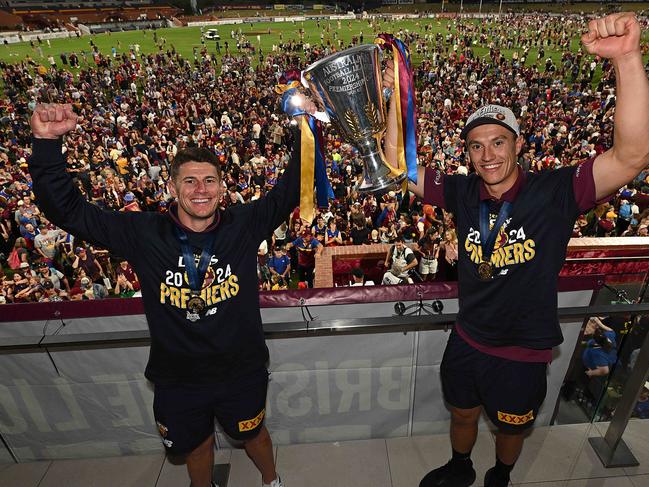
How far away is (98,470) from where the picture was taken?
294 centimetres

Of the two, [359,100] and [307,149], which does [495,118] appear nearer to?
[359,100]

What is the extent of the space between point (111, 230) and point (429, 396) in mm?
2386

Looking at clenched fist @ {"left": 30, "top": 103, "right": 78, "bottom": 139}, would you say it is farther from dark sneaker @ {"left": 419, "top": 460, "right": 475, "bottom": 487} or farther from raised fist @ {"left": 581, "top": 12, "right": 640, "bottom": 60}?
dark sneaker @ {"left": 419, "top": 460, "right": 475, "bottom": 487}

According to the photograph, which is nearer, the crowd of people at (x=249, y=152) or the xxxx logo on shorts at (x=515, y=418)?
the xxxx logo on shorts at (x=515, y=418)

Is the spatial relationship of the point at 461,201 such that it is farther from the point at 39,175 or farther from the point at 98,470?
the point at 98,470

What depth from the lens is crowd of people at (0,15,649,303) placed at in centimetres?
888

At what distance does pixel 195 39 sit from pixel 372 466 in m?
68.8

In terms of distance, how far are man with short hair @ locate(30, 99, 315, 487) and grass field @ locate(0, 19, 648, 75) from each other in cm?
4875

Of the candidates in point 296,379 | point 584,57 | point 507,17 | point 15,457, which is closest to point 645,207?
point 296,379

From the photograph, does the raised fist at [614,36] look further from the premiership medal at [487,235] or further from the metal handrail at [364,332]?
the metal handrail at [364,332]

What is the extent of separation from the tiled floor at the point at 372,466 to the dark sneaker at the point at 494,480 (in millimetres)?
125

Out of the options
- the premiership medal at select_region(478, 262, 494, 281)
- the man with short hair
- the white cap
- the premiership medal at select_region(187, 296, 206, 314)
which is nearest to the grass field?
the white cap

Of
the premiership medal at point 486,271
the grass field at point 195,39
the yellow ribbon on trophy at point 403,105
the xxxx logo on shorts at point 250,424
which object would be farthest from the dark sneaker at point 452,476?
the grass field at point 195,39

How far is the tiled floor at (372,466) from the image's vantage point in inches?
110
